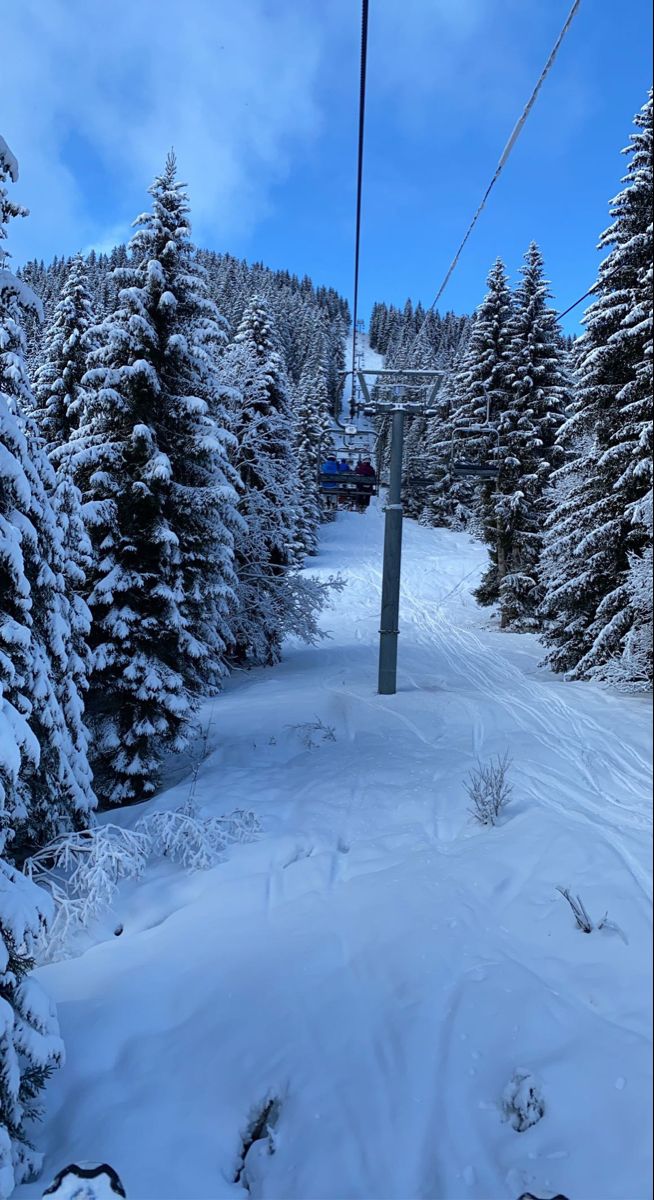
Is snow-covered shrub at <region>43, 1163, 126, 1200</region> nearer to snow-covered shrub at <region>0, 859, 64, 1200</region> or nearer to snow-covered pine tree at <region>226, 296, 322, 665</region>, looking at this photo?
snow-covered shrub at <region>0, 859, 64, 1200</region>

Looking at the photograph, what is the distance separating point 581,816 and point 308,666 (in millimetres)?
16787

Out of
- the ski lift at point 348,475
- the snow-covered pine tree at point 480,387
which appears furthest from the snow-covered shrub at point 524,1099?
the snow-covered pine tree at point 480,387

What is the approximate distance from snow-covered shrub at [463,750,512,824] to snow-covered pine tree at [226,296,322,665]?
13789 mm

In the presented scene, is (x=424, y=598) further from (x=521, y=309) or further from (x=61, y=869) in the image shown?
(x=61, y=869)

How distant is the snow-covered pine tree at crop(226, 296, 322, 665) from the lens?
57.8ft

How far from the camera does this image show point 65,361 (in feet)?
56.5

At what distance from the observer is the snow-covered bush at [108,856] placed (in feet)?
19.6

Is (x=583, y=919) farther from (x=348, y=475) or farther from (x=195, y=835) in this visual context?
(x=348, y=475)

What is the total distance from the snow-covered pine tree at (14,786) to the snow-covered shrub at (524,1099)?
7.97 ft

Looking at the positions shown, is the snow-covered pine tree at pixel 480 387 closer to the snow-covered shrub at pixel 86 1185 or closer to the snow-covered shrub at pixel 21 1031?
the snow-covered shrub at pixel 21 1031

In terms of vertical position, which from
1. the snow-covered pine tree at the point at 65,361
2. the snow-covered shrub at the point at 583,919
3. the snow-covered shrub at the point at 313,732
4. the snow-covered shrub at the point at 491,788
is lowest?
the snow-covered shrub at the point at 313,732

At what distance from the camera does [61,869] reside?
6.95 m

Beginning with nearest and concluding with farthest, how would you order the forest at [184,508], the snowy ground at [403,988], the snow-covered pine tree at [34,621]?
the snowy ground at [403,988] < the forest at [184,508] < the snow-covered pine tree at [34,621]

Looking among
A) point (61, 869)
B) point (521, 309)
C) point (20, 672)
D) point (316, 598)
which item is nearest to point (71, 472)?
point (20, 672)
